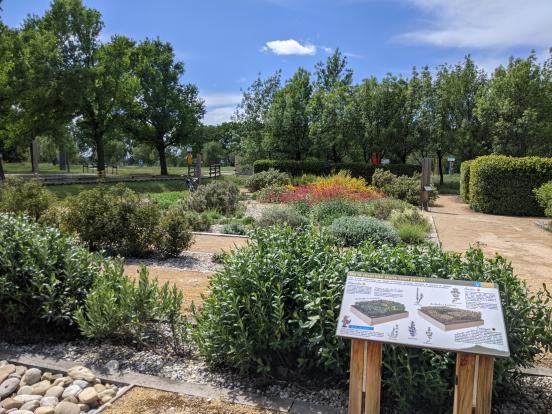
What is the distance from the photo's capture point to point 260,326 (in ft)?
10.3

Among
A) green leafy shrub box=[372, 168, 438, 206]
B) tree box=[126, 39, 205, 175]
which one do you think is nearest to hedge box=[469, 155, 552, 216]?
green leafy shrub box=[372, 168, 438, 206]

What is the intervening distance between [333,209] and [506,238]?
431 centimetres

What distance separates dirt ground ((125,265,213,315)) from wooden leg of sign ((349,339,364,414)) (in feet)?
9.60

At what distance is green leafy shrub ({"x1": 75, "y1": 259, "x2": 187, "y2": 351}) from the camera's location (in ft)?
11.9

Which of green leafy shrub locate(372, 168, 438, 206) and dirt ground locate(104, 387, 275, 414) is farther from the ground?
green leafy shrub locate(372, 168, 438, 206)

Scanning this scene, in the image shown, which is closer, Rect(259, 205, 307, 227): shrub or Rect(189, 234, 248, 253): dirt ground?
Rect(189, 234, 248, 253): dirt ground

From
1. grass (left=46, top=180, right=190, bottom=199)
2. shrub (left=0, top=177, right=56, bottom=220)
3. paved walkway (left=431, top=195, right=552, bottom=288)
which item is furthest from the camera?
grass (left=46, top=180, right=190, bottom=199)

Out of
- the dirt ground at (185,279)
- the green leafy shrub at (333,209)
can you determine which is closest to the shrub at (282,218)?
the green leafy shrub at (333,209)

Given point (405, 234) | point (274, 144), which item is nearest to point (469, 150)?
point (274, 144)

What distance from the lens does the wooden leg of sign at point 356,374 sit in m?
2.46

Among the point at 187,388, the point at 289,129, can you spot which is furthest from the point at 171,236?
the point at 289,129

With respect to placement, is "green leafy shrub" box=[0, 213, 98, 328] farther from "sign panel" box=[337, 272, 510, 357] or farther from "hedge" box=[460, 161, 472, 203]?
"hedge" box=[460, 161, 472, 203]

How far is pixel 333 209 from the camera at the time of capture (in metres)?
11.7

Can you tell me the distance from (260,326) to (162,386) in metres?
0.89
